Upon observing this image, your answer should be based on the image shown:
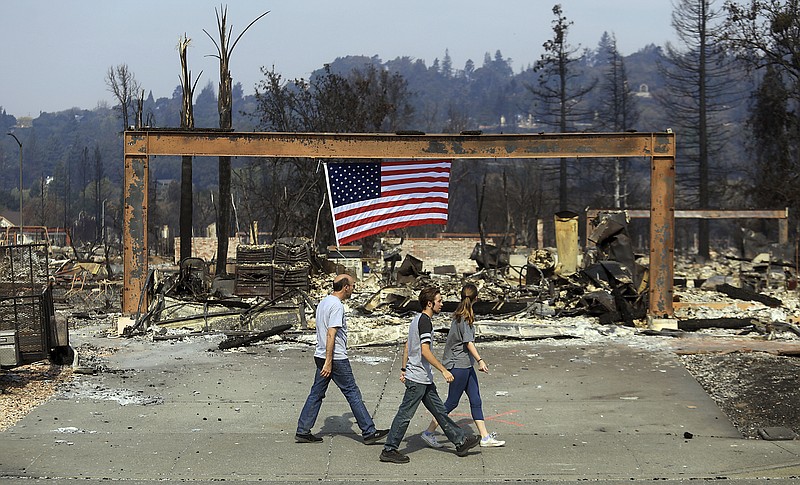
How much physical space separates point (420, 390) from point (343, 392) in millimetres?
897

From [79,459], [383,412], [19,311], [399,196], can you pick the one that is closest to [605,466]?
[383,412]

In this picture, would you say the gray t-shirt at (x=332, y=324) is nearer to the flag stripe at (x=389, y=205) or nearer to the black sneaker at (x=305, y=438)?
the black sneaker at (x=305, y=438)

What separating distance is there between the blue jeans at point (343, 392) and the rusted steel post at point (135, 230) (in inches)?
381

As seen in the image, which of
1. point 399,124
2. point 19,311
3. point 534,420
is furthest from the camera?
point 399,124

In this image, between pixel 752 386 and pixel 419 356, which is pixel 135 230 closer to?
pixel 419 356

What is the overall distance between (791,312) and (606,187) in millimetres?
60380

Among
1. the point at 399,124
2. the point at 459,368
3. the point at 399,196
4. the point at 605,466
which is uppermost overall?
the point at 399,124

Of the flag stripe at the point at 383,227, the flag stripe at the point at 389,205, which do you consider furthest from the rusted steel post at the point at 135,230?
the flag stripe at the point at 383,227

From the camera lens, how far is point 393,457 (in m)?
8.73

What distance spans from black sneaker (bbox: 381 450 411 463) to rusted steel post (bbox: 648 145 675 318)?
11007mm

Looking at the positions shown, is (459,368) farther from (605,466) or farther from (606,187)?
(606,187)

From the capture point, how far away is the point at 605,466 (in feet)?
28.3

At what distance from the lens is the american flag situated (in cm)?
1975

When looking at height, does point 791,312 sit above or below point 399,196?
below
